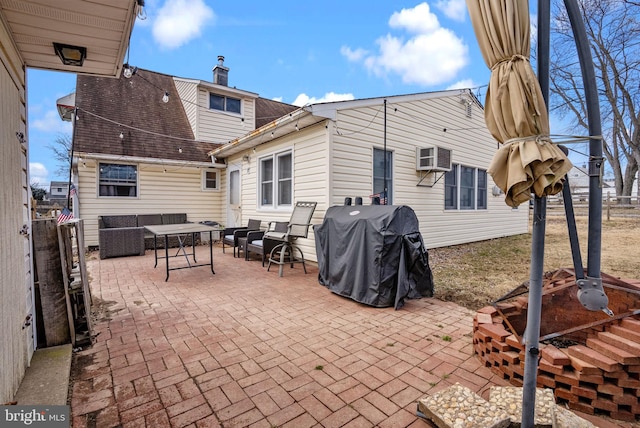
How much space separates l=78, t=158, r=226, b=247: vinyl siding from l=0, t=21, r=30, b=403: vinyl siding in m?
6.21

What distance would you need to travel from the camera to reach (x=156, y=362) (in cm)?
230

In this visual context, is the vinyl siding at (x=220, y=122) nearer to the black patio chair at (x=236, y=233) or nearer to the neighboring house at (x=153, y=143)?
the neighboring house at (x=153, y=143)

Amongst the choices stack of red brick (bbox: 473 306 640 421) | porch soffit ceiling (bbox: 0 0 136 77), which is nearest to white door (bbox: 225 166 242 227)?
porch soffit ceiling (bbox: 0 0 136 77)

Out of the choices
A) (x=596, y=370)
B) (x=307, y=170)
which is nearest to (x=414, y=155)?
(x=307, y=170)

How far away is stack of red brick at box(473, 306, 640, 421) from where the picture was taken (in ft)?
5.43

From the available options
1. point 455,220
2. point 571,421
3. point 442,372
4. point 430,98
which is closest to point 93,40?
point 442,372

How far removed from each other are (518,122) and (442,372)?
1.77 m

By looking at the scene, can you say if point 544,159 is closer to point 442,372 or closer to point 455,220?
point 442,372

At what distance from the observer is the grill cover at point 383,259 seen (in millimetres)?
A: 3439

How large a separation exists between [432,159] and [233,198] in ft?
18.1

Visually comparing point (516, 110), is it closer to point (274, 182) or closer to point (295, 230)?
point (295, 230)

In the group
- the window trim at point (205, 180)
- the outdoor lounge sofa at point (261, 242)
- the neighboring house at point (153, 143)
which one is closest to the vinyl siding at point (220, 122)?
the neighboring house at point (153, 143)

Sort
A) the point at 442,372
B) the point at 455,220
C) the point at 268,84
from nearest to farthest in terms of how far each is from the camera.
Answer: the point at 442,372
the point at 455,220
the point at 268,84

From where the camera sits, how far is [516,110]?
4.03 ft
